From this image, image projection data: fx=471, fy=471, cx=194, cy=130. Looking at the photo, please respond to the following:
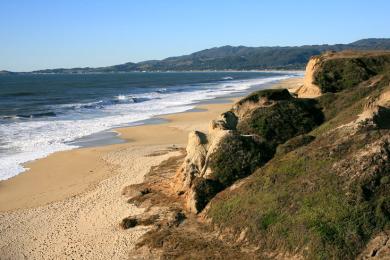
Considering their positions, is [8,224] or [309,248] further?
[8,224]

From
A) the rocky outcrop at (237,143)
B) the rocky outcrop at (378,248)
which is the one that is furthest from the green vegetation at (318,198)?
the rocky outcrop at (237,143)

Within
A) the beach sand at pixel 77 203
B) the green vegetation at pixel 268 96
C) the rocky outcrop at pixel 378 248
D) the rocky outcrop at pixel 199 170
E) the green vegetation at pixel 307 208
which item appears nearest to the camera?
the rocky outcrop at pixel 378 248

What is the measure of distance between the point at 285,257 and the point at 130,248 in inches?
194

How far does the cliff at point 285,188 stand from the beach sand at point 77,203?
169cm

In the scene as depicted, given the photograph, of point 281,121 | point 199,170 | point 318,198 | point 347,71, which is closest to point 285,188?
point 318,198

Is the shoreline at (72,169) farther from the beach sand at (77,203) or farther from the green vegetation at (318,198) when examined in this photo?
the green vegetation at (318,198)

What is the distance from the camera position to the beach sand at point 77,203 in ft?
49.4

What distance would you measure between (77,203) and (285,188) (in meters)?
9.13

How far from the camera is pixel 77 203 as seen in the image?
63.1 feet

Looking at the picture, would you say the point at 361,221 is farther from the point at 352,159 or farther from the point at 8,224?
the point at 8,224

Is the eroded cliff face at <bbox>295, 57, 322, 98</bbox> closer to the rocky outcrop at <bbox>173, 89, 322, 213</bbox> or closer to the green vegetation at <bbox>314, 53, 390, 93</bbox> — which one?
the green vegetation at <bbox>314, 53, 390, 93</bbox>

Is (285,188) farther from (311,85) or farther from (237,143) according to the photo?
(311,85)

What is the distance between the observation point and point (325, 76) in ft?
86.9

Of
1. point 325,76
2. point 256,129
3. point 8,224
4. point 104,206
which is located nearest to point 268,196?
point 256,129
